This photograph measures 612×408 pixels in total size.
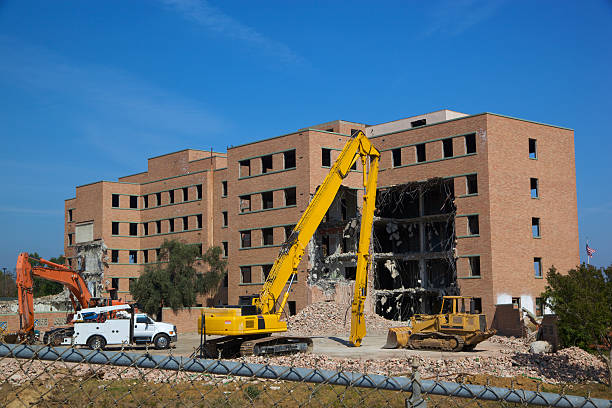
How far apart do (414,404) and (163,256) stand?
2370 inches

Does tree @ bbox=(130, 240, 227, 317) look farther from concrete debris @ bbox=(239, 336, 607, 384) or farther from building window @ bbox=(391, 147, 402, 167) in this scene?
concrete debris @ bbox=(239, 336, 607, 384)

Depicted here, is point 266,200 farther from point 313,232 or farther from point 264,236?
point 313,232

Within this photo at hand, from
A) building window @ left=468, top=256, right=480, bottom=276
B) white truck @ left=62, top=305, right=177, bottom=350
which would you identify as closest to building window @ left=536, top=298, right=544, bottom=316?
building window @ left=468, top=256, right=480, bottom=276

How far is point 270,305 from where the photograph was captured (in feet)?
99.3

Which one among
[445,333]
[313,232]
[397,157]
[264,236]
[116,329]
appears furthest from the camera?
[264,236]

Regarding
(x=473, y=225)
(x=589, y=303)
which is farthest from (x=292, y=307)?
(x=589, y=303)

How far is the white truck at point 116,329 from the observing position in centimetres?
3419

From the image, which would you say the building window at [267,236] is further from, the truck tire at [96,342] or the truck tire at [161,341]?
the truck tire at [96,342]

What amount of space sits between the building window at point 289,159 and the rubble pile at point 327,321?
42.3 ft

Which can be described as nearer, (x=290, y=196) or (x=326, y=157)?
(x=326, y=157)

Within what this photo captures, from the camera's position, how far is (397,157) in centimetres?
5138

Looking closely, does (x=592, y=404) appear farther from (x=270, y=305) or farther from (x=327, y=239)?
(x=327, y=239)

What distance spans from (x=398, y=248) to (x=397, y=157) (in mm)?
7771

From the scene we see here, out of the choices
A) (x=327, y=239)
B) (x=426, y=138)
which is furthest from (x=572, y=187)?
(x=327, y=239)
